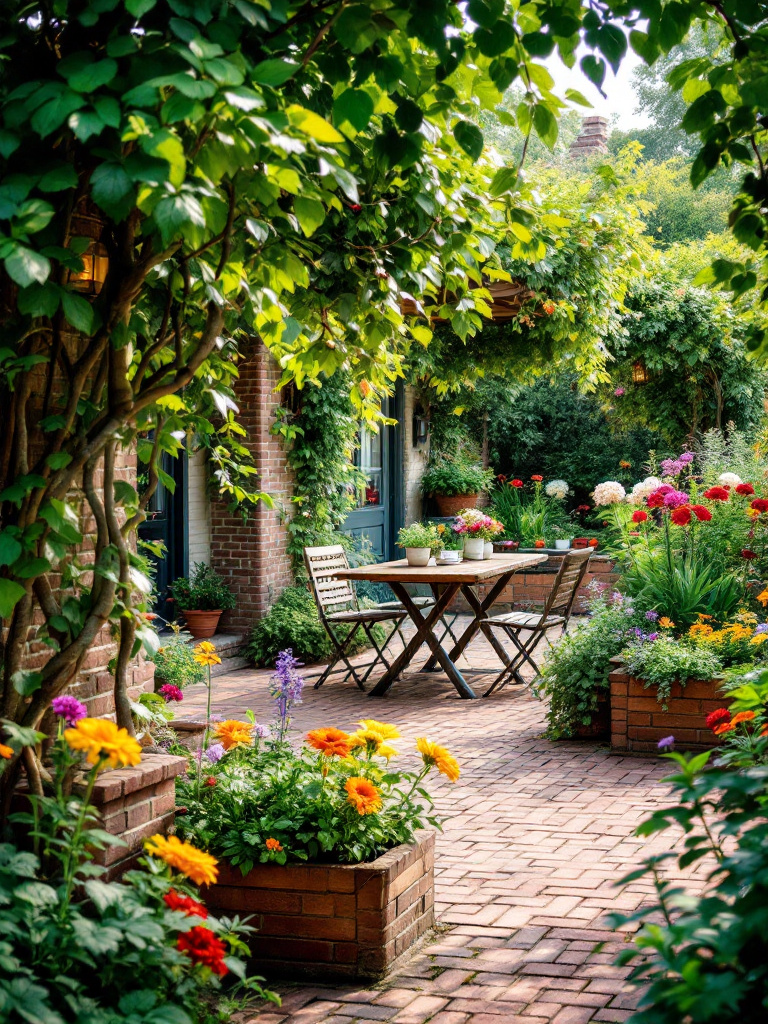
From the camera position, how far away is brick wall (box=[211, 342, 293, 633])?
8.20m

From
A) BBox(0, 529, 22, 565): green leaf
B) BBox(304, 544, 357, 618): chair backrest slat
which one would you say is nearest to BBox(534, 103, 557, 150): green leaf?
BBox(0, 529, 22, 565): green leaf

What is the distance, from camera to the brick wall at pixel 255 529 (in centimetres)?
820

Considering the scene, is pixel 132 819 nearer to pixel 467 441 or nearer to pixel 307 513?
pixel 307 513

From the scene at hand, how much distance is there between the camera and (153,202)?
1854mm

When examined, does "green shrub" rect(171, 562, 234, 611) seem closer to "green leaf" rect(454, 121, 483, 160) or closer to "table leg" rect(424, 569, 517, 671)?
"table leg" rect(424, 569, 517, 671)

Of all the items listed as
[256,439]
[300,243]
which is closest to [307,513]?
[256,439]

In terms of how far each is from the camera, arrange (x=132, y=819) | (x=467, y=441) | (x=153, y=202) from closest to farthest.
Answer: (x=153, y=202), (x=132, y=819), (x=467, y=441)

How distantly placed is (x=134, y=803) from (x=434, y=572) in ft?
14.3

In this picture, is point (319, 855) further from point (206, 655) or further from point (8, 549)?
point (8, 549)

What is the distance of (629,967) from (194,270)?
7.43 feet

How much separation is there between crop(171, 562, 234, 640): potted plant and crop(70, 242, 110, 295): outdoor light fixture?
5165 millimetres

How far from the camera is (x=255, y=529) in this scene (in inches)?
323

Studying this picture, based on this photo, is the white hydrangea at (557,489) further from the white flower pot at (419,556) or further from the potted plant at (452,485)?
the white flower pot at (419,556)

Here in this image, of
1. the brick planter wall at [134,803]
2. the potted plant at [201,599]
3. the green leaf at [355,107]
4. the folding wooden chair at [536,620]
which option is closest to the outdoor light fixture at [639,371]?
the folding wooden chair at [536,620]
